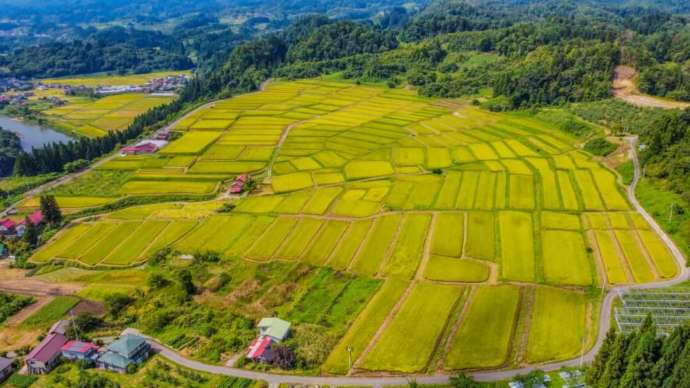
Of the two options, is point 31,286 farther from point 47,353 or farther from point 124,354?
point 124,354

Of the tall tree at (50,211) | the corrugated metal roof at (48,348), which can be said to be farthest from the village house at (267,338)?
the tall tree at (50,211)

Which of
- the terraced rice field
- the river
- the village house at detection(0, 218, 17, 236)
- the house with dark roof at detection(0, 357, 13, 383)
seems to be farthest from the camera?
the river

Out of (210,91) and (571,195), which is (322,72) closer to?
(210,91)

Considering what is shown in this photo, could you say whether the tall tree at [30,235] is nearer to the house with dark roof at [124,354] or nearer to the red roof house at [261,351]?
the house with dark roof at [124,354]

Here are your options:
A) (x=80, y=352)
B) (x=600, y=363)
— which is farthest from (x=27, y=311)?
(x=600, y=363)

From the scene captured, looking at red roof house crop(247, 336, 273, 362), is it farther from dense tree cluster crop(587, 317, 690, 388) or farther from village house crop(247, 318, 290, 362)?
dense tree cluster crop(587, 317, 690, 388)

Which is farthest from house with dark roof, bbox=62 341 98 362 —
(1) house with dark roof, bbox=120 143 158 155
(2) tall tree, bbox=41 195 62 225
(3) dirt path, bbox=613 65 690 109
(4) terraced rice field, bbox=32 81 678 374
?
(3) dirt path, bbox=613 65 690 109

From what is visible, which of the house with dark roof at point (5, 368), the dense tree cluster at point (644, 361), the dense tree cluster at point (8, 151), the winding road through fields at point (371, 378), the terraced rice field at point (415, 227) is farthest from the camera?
the dense tree cluster at point (8, 151)
